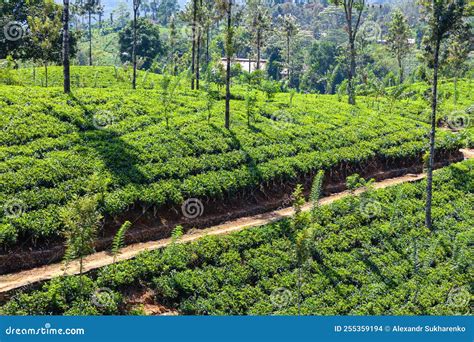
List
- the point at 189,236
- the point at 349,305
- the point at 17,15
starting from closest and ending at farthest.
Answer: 1. the point at 349,305
2. the point at 189,236
3. the point at 17,15

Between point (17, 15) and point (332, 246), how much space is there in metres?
41.6

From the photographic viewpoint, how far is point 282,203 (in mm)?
27812

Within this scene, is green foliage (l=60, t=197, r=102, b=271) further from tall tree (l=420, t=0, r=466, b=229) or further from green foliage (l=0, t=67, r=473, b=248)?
tall tree (l=420, t=0, r=466, b=229)

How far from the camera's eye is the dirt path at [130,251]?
59.0 ft

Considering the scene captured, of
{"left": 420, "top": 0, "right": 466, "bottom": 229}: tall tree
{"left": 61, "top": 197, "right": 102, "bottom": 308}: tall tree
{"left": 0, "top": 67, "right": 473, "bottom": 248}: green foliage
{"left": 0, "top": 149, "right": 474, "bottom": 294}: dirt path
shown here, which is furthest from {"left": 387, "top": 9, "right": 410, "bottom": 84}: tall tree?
{"left": 61, "top": 197, "right": 102, "bottom": 308}: tall tree

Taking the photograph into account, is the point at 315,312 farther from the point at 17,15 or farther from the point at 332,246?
the point at 17,15

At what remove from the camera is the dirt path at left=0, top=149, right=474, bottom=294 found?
18.0 m

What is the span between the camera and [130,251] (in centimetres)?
2109

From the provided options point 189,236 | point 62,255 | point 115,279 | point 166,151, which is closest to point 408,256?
point 189,236

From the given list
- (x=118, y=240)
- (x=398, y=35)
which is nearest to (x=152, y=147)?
(x=118, y=240)

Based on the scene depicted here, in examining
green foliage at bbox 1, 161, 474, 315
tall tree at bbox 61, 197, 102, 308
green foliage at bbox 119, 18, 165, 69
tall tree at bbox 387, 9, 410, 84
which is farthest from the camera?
green foliage at bbox 119, 18, 165, 69

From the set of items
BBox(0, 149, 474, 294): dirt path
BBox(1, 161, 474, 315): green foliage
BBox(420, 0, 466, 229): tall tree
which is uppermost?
BBox(420, 0, 466, 229): tall tree

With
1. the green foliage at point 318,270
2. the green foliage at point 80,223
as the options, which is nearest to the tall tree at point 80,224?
the green foliage at point 80,223

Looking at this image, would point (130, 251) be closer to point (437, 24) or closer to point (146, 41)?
point (437, 24)
